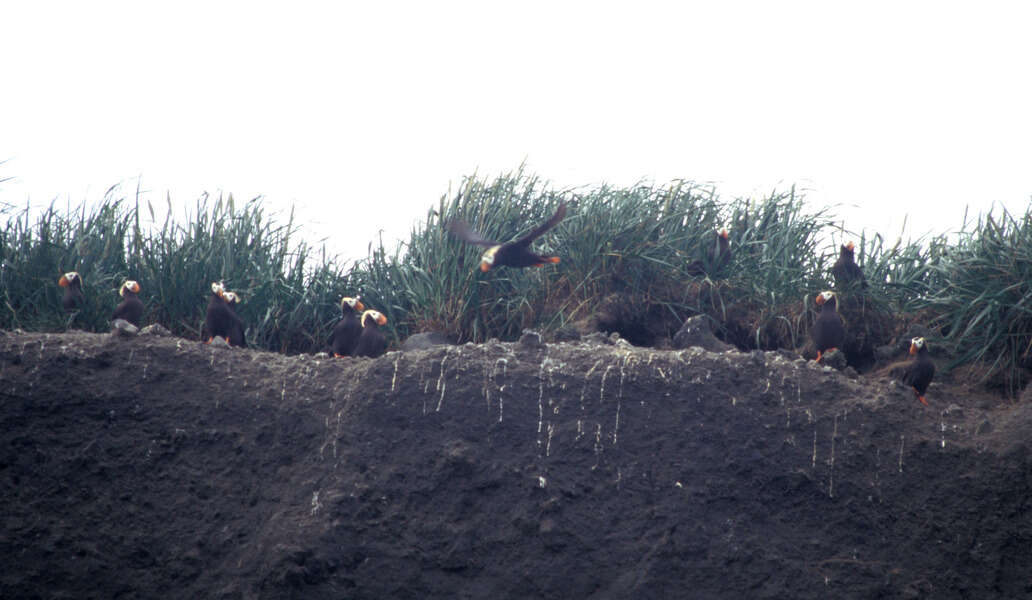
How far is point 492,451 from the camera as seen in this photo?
4984mm

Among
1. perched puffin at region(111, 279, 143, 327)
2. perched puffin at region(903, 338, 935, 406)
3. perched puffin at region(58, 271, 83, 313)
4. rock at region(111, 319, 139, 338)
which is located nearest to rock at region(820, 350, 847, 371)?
perched puffin at region(903, 338, 935, 406)

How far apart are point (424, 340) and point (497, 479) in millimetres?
2776

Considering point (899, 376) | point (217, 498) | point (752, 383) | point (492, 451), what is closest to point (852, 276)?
point (899, 376)

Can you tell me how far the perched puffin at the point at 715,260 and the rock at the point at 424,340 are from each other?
2467 millimetres

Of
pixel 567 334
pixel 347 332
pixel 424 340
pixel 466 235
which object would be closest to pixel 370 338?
pixel 347 332

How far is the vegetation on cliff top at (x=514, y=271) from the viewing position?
762 cm

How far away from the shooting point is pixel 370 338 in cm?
705

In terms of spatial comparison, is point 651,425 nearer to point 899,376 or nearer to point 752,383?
point 752,383

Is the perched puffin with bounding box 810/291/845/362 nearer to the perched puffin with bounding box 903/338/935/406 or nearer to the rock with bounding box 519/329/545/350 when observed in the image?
the perched puffin with bounding box 903/338/935/406

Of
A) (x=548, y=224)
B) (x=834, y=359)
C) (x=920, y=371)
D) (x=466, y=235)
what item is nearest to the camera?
(x=920, y=371)

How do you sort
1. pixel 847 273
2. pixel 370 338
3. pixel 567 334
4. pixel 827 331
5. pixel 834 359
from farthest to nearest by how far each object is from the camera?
1. pixel 847 273
2. pixel 370 338
3. pixel 567 334
4. pixel 827 331
5. pixel 834 359

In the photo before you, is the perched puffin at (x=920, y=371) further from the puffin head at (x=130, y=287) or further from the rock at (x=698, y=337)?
the puffin head at (x=130, y=287)

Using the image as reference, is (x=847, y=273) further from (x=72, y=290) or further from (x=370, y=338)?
(x=72, y=290)

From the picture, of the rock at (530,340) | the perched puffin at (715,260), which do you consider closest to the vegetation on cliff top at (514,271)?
the perched puffin at (715,260)
